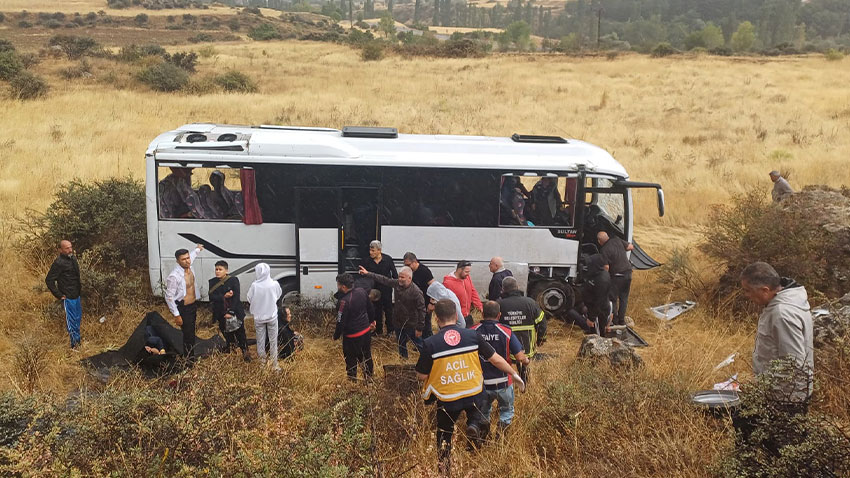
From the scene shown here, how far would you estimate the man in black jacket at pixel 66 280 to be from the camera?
848 cm

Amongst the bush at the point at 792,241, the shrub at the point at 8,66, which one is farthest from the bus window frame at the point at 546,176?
the shrub at the point at 8,66

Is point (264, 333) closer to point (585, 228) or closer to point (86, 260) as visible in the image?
point (86, 260)

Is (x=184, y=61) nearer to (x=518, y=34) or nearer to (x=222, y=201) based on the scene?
(x=222, y=201)

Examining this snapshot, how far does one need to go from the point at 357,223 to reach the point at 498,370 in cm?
454

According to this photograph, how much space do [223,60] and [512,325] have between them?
123 feet

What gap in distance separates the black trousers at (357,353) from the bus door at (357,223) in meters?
2.33

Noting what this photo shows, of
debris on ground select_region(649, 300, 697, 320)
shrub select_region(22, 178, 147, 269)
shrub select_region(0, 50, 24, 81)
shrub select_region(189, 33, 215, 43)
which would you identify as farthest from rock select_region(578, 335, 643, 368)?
shrub select_region(189, 33, 215, 43)

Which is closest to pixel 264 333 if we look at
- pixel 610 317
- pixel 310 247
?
pixel 310 247

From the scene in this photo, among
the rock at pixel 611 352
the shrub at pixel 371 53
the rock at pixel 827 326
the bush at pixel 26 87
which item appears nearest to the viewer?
the rock at pixel 827 326

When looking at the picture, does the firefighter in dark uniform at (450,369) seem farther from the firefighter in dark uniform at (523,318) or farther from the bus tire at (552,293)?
the bus tire at (552,293)

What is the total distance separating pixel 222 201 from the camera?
982 centimetres

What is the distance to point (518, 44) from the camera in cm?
7469

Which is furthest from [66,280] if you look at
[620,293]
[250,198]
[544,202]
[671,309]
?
[671,309]

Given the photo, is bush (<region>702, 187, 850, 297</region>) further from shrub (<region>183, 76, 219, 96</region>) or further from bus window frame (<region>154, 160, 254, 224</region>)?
shrub (<region>183, 76, 219, 96</region>)
